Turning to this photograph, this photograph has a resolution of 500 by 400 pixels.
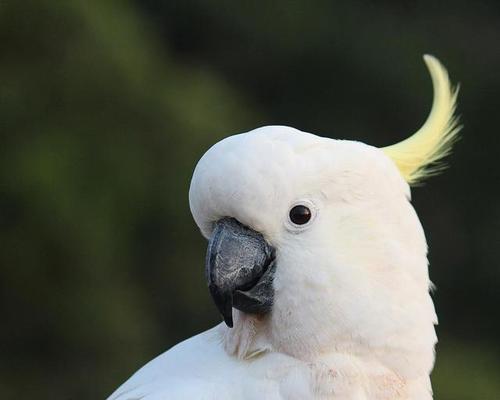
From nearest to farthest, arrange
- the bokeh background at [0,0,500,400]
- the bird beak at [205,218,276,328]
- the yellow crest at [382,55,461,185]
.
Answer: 1. the bird beak at [205,218,276,328]
2. the yellow crest at [382,55,461,185]
3. the bokeh background at [0,0,500,400]

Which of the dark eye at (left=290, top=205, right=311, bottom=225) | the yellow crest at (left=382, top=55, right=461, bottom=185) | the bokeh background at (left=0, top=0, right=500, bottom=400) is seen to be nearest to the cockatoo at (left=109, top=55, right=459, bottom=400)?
the dark eye at (left=290, top=205, right=311, bottom=225)

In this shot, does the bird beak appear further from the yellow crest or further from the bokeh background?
the bokeh background

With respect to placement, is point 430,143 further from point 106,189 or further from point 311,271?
point 106,189

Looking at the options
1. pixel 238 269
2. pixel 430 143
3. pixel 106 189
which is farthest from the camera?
pixel 106 189

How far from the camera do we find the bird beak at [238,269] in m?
1.66

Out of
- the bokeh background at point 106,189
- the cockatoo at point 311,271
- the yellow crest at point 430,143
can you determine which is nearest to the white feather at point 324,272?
the cockatoo at point 311,271

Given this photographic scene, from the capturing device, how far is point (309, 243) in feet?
5.52

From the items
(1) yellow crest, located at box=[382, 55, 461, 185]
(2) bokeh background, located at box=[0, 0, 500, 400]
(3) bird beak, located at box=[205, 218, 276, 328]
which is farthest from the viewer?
(2) bokeh background, located at box=[0, 0, 500, 400]

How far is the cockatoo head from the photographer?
1.67m

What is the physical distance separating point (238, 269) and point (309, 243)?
0.41 feet

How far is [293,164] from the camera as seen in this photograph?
1674 millimetres

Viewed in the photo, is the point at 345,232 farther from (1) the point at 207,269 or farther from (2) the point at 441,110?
(2) the point at 441,110

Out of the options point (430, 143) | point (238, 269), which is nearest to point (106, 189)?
point (430, 143)

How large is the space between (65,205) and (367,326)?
2.31 m
